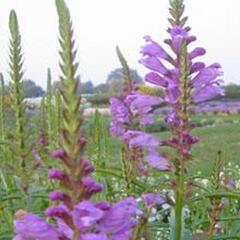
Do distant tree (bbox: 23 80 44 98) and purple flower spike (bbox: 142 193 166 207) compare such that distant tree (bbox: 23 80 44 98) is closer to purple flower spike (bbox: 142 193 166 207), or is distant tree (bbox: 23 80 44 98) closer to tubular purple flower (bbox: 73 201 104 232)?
purple flower spike (bbox: 142 193 166 207)

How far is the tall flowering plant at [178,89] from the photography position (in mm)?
1722

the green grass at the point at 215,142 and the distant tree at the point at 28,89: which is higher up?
the distant tree at the point at 28,89

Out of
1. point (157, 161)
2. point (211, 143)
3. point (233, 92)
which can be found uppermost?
point (233, 92)

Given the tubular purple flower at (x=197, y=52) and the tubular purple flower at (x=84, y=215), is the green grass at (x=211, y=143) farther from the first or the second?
the tubular purple flower at (x=84, y=215)

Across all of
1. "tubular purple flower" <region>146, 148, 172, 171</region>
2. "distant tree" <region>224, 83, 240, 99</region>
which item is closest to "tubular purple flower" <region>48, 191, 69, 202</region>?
"tubular purple flower" <region>146, 148, 172, 171</region>

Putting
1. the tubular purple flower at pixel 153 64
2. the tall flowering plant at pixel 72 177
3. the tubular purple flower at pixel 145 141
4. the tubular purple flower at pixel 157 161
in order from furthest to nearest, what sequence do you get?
the tubular purple flower at pixel 153 64 < the tubular purple flower at pixel 145 141 < the tubular purple flower at pixel 157 161 < the tall flowering plant at pixel 72 177

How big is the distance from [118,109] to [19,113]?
5.26ft

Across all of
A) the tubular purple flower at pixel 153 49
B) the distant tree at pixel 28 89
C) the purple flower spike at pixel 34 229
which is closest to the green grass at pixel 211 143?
the distant tree at pixel 28 89

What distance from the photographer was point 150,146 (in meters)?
2.04

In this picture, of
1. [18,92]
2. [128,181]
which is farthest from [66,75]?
[128,181]

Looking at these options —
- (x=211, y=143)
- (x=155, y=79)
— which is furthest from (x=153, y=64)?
(x=211, y=143)

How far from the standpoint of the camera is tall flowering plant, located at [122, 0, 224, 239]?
5.65 ft

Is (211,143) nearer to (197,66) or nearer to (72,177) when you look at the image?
(197,66)

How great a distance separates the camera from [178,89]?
184 cm
